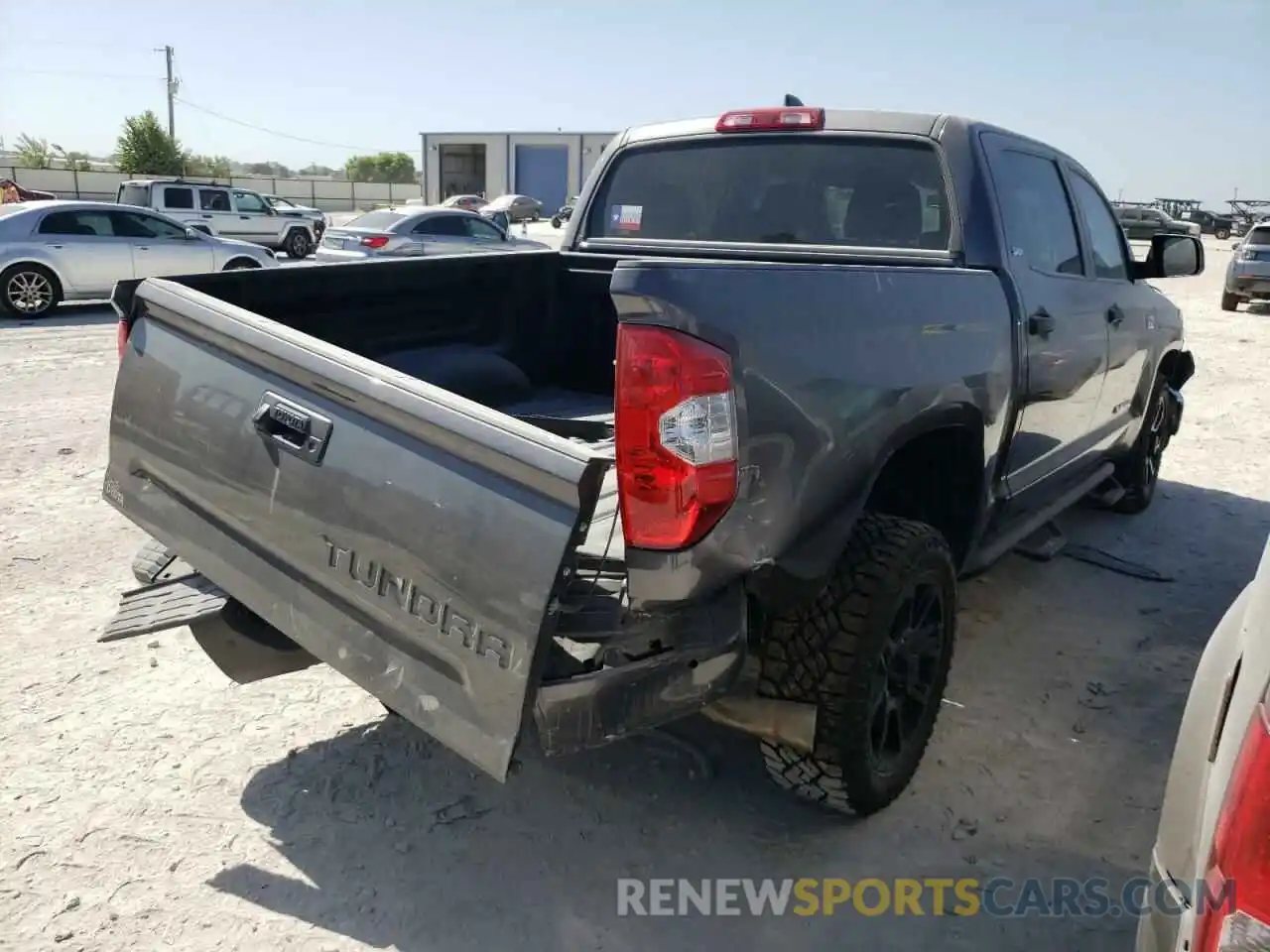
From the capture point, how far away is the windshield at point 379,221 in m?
16.2

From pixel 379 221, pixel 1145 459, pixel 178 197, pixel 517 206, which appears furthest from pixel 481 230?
pixel 517 206

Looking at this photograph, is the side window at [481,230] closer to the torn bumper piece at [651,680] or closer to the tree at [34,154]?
the torn bumper piece at [651,680]

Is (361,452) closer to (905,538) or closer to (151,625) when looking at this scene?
(151,625)

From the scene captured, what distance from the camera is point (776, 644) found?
269 cm

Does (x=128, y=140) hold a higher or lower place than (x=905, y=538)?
higher

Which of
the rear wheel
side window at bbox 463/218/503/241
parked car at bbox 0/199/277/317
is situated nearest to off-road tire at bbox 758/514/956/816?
parked car at bbox 0/199/277/317

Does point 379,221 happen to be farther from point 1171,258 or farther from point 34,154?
point 34,154

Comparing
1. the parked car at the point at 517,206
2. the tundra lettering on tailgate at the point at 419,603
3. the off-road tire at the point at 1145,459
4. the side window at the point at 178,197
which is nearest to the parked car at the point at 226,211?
the side window at the point at 178,197

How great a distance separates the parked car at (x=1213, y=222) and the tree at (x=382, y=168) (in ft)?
212

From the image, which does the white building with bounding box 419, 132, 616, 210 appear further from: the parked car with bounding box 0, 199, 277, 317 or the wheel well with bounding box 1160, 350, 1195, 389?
the wheel well with bounding box 1160, 350, 1195, 389

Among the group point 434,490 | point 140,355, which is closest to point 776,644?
point 434,490

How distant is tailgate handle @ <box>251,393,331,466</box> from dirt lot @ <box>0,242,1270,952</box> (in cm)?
118

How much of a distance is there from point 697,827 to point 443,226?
15.0m

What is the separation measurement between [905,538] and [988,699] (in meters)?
1.37
